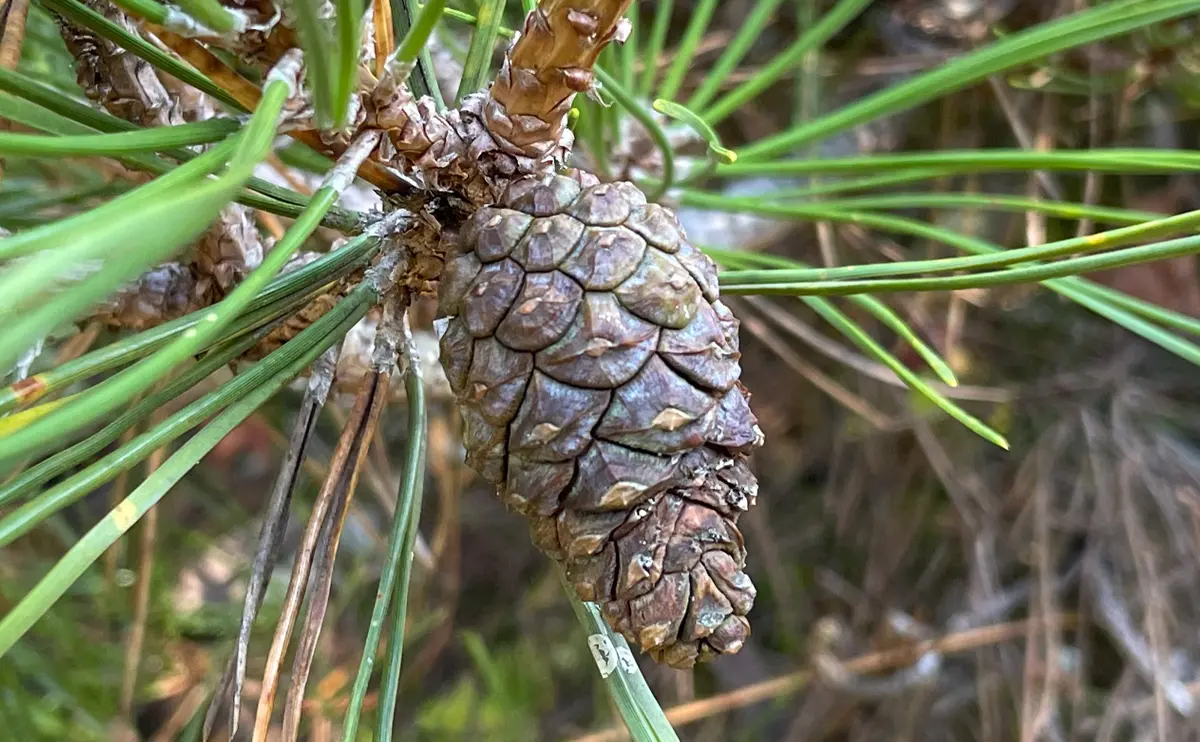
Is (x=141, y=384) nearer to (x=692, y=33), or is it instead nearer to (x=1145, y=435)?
(x=692, y=33)

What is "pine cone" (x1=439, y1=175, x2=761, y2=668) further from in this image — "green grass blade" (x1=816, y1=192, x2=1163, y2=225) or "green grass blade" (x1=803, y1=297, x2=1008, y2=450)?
"green grass blade" (x1=816, y1=192, x2=1163, y2=225)

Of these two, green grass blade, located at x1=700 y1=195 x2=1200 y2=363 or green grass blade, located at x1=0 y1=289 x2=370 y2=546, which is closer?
green grass blade, located at x1=0 y1=289 x2=370 y2=546

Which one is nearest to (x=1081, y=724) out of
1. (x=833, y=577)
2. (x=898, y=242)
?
(x=833, y=577)

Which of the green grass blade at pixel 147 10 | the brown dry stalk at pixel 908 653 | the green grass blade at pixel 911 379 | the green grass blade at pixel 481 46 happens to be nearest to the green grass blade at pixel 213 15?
the green grass blade at pixel 147 10

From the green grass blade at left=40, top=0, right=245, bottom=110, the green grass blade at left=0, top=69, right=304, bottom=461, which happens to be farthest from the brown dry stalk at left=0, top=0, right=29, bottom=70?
the green grass blade at left=0, top=69, right=304, bottom=461

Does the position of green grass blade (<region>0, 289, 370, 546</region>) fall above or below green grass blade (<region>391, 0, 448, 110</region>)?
below

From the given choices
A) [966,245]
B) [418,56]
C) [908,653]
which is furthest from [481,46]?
[908,653]
